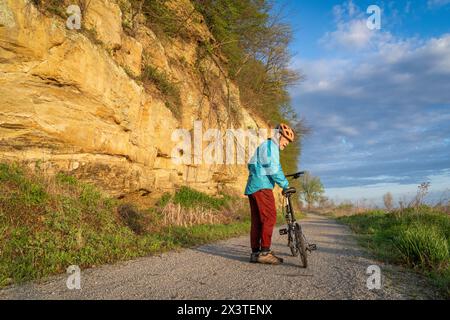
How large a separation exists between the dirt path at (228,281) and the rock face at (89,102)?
3.63 metres

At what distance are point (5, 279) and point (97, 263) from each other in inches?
51.4

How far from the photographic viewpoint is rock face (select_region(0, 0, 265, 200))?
6594 millimetres

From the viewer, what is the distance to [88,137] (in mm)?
7934

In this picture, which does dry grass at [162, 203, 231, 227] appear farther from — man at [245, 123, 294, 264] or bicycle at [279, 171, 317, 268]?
bicycle at [279, 171, 317, 268]

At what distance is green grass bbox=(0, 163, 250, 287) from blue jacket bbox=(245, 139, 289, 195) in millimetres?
2482

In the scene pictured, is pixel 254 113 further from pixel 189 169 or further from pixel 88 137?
pixel 88 137

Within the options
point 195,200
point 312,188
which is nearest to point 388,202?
point 195,200

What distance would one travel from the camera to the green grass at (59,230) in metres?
4.71

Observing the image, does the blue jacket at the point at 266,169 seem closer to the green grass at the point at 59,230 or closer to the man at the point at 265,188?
the man at the point at 265,188

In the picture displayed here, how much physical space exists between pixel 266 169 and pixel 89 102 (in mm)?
5068

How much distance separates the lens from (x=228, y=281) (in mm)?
4133


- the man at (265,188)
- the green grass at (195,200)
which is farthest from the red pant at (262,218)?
the green grass at (195,200)

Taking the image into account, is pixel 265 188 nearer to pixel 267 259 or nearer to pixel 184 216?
pixel 267 259
